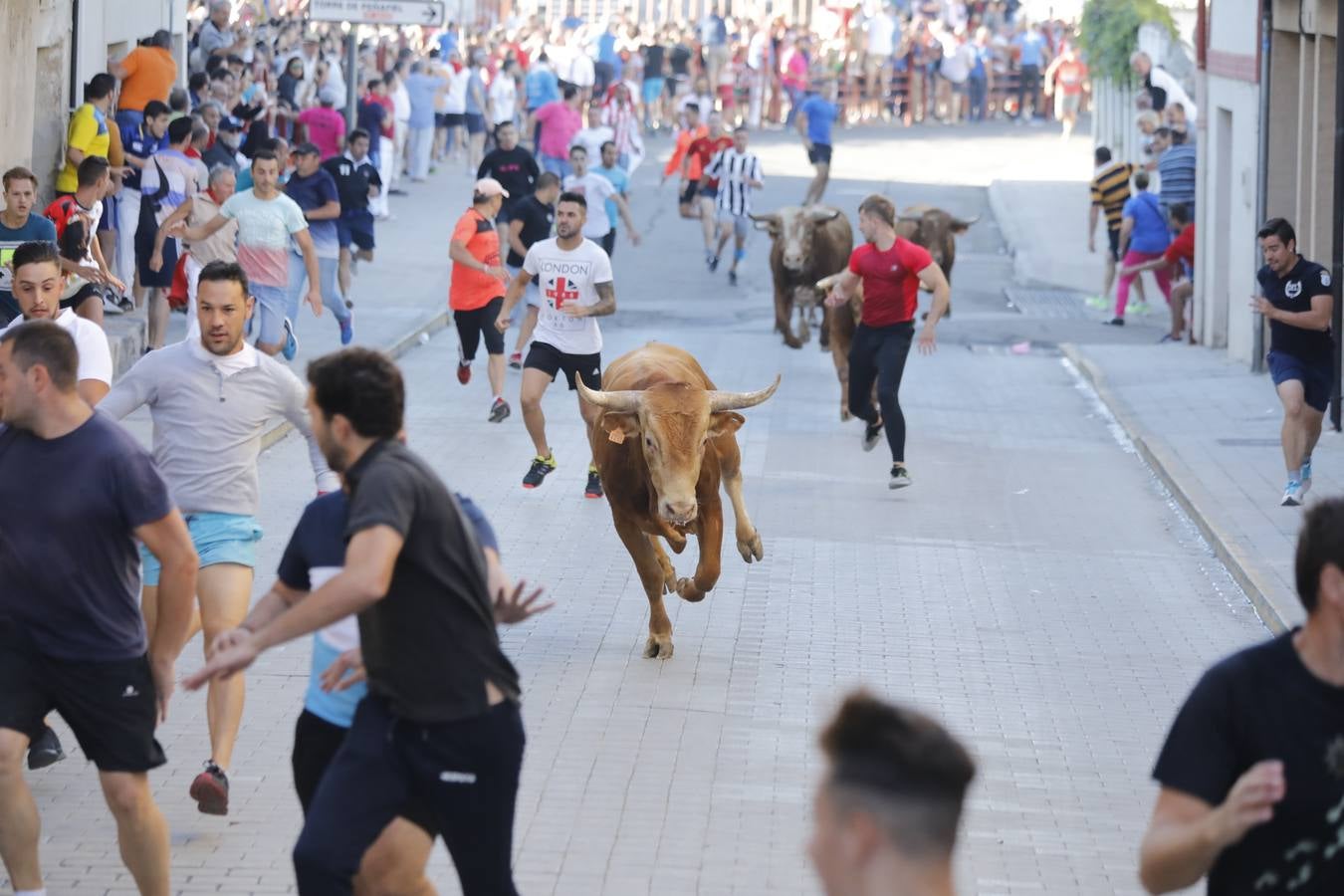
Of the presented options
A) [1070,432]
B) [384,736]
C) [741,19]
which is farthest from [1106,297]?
[741,19]

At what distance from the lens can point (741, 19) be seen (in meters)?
52.8

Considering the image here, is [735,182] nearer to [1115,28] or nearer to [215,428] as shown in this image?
[1115,28]

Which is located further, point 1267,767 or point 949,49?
point 949,49

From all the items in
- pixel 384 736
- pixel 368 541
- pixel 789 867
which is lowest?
pixel 789 867

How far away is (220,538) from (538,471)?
22.2 feet

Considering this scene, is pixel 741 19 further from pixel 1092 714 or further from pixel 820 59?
pixel 1092 714

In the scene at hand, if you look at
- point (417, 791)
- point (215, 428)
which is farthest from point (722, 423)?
point (417, 791)

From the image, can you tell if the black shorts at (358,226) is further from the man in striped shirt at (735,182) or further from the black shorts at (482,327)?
the man in striped shirt at (735,182)

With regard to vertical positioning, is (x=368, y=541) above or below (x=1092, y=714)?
above

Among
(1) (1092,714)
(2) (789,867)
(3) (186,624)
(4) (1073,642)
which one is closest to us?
(3) (186,624)

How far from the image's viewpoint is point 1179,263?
25.5 m

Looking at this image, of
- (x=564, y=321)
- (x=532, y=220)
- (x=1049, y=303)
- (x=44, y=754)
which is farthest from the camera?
(x=1049, y=303)

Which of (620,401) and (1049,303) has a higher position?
(1049,303)

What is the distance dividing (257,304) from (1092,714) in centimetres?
958
